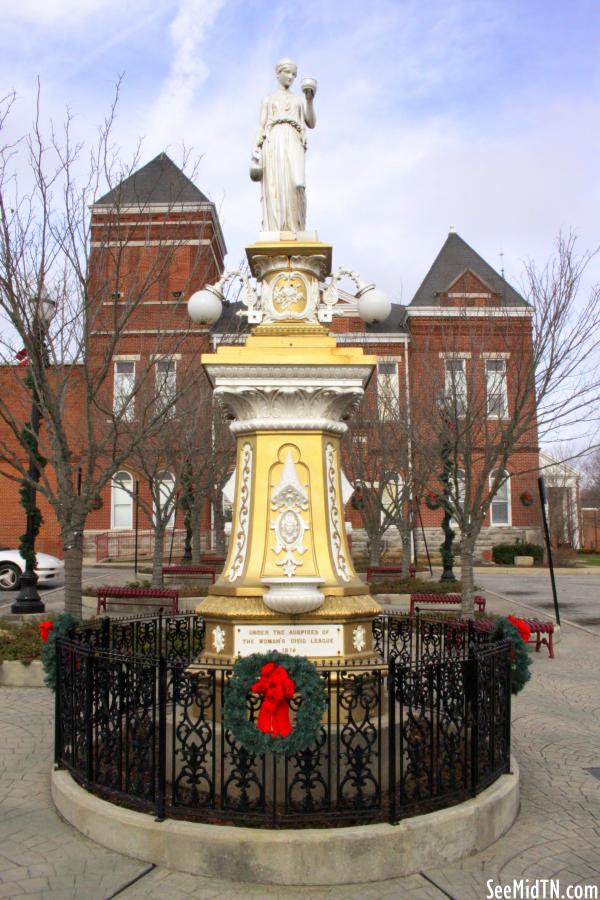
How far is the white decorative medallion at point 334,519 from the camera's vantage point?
6695 millimetres

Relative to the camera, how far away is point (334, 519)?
6801 millimetres

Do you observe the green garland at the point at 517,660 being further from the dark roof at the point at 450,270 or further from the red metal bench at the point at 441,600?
the dark roof at the point at 450,270

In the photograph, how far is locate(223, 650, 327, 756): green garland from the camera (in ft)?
14.8

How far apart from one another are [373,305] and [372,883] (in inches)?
182

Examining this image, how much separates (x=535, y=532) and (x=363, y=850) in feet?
98.2

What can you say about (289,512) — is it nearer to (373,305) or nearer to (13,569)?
(373,305)

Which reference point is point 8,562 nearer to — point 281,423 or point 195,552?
point 195,552

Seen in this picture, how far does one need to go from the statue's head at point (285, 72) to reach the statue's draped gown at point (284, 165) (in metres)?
0.17

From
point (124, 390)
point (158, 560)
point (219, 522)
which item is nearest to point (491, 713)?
point (158, 560)

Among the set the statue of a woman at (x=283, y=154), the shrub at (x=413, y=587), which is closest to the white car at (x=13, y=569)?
the shrub at (x=413, y=587)

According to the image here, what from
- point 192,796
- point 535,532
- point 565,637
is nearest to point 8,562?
point 565,637

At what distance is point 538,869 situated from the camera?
15.0 feet

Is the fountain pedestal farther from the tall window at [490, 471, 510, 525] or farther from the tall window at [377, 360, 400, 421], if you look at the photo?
the tall window at [490, 471, 510, 525]

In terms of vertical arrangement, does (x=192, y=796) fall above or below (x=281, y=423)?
below
